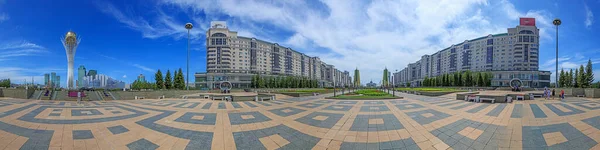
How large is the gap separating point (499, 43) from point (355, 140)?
95.8m

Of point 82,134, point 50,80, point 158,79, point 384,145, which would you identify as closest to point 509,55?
point 384,145

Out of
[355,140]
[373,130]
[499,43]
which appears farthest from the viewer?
[499,43]

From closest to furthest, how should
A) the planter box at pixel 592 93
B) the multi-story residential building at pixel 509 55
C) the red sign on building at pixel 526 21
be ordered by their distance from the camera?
the planter box at pixel 592 93
the multi-story residential building at pixel 509 55
the red sign on building at pixel 526 21

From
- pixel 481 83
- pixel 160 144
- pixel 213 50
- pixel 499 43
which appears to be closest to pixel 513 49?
pixel 499 43

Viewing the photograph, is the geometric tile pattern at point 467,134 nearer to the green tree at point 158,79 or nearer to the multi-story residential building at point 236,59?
the green tree at point 158,79

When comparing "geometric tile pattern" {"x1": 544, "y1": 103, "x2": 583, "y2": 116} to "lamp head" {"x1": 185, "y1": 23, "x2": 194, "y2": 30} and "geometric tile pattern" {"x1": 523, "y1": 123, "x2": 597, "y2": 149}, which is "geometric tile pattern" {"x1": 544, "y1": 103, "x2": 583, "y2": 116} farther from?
"lamp head" {"x1": 185, "y1": 23, "x2": 194, "y2": 30}

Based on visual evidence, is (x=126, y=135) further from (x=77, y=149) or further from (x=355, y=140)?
(x=355, y=140)

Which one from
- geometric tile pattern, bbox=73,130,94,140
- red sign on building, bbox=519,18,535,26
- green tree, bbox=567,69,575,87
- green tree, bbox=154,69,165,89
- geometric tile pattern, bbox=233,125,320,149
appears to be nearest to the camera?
geometric tile pattern, bbox=233,125,320,149

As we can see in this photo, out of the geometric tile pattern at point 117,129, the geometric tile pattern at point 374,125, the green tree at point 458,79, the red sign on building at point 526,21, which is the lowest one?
the geometric tile pattern at point 117,129

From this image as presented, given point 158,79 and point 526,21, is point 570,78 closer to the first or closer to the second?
point 526,21

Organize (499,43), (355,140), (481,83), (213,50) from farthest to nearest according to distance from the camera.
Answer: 1. (499,43)
2. (213,50)
3. (481,83)
4. (355,140)

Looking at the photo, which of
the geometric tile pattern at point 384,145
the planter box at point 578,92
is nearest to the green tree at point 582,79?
the planter box at point 578,92

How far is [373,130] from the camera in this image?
621 centimetres

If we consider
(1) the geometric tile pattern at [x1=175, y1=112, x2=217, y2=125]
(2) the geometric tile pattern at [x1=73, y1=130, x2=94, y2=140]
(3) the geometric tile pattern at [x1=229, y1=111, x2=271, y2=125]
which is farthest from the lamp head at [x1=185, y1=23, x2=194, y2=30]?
(2) the geometric tile pattern at [x1=73, y1=130, x2=94, y2=140]
